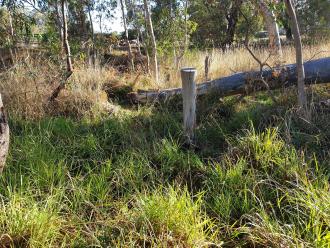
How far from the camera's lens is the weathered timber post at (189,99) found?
4.05 metres

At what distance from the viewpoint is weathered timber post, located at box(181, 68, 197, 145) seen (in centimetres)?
A: 405

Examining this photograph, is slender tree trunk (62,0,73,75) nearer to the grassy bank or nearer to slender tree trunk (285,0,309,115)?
the grassy bank

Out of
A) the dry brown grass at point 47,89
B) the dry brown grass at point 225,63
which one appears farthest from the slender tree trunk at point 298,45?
the dry brown grass at point 225,63

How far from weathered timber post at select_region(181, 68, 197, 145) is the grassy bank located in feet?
0.63

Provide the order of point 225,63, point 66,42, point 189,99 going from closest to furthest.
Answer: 1. point 189,99
2. point 66,42
3. point 225,63

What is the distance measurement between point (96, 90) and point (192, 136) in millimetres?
2521

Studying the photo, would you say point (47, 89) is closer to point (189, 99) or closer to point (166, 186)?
point (189, 99)

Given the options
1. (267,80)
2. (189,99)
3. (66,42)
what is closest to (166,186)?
(189,99)

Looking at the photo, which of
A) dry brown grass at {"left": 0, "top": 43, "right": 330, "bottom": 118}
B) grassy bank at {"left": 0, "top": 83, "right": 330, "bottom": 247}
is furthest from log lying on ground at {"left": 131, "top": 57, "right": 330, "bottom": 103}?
grassy bank at {"left": 0, "top": 83, "right": 330, "bottom": 247}

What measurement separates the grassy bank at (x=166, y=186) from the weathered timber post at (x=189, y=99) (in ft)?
0.63

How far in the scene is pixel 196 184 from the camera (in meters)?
3.35

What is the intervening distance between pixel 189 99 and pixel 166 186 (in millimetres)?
1280

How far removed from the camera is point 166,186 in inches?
128

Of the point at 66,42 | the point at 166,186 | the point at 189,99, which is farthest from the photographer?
the point at 66,42
